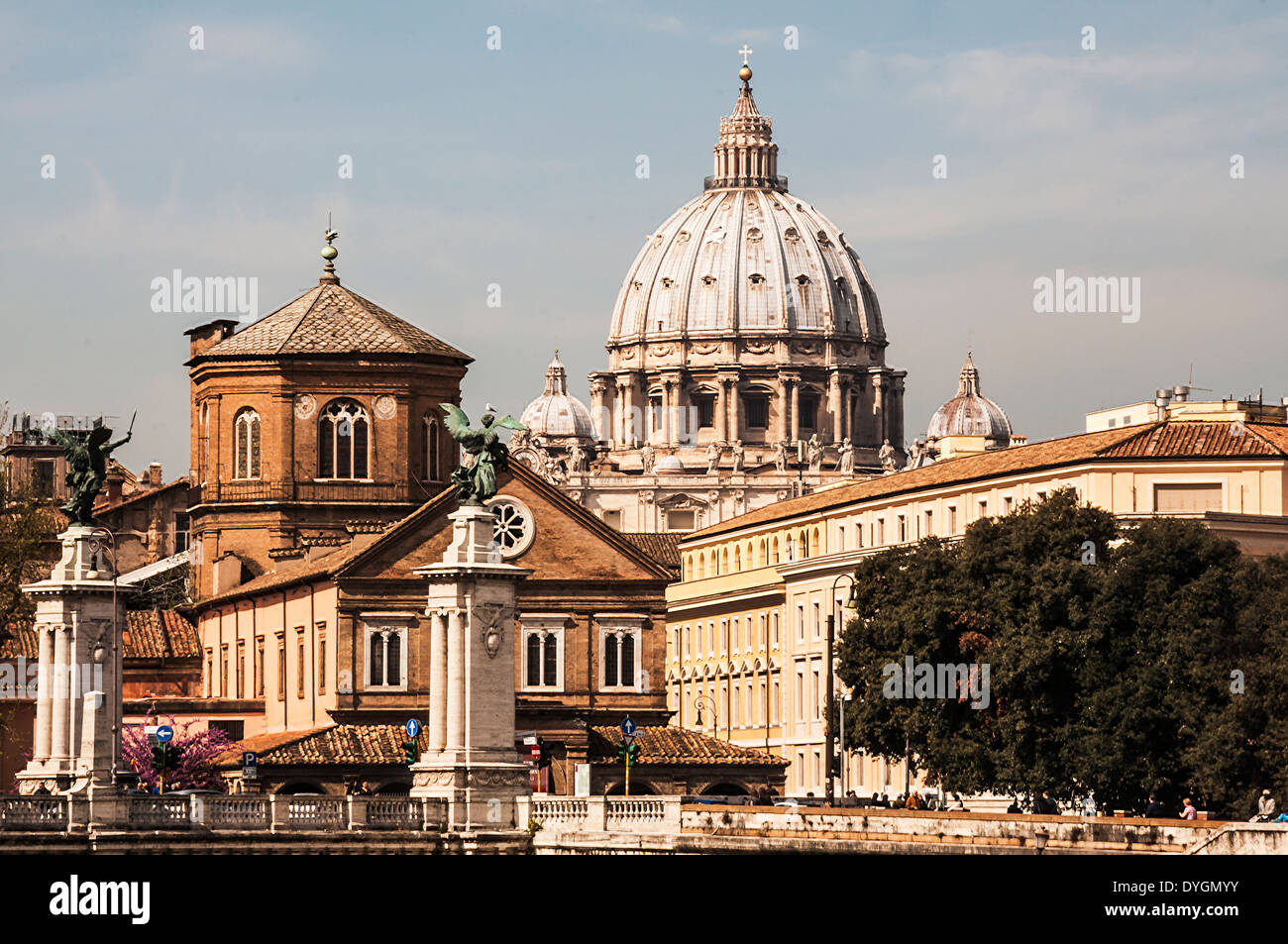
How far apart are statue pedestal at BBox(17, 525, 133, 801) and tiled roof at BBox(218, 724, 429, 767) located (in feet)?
51.0

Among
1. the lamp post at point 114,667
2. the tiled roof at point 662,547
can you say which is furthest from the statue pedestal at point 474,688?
the tiled roof at point 662,547

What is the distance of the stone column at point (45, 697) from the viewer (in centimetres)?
8006

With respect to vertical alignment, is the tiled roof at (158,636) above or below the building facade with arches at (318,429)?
below

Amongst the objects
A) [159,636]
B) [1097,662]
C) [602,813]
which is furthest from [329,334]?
[602,813]

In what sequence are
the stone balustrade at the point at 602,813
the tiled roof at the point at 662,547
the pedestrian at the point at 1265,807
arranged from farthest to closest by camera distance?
1. the tiled roof at the point at 662,547
2. the pedestrian at the point at 1265,807
3. the stone balustrade at the point at 602,813

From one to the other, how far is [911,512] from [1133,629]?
37603mm

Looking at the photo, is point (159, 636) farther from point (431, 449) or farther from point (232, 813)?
point (232, 813)

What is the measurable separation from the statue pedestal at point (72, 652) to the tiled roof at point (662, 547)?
88.1 meters

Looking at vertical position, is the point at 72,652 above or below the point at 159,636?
below

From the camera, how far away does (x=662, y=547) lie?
180 metres

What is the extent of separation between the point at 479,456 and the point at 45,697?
43.1 ft

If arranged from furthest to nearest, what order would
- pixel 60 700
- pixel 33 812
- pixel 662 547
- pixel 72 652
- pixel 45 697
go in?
pixel 662 547
pixel 45 697
pixel 60 700
pixel 72 652
pixel 33 812

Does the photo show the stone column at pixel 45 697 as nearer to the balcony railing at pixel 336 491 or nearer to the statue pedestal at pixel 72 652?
the statue pedestal at pixel 72 652
